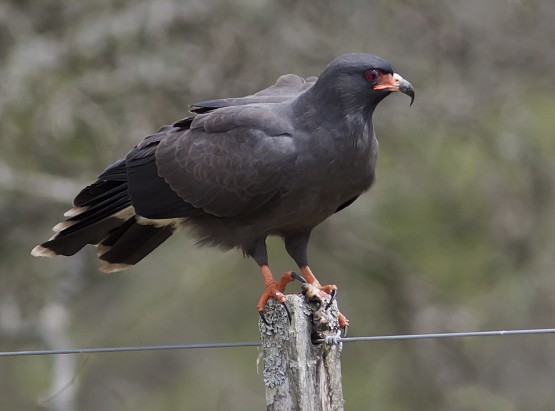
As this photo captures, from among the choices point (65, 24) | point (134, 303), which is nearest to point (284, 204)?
point (65, 24)

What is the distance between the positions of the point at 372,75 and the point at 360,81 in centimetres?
6

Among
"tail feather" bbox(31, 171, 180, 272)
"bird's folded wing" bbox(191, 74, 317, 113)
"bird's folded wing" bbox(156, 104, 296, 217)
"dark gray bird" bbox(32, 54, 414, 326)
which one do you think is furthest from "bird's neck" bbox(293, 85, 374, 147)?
"tail feather" bbox(31, 171, 180, 272)

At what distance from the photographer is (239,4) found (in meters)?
7.34

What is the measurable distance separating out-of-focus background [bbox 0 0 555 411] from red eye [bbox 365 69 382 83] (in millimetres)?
2491

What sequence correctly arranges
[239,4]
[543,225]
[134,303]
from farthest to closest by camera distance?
[134,303] < [543,225] < [239,4]

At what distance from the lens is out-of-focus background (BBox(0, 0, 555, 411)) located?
24.0 ft

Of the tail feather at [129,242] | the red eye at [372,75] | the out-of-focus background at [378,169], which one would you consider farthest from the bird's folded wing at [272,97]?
the out-of-focus background at [378,169]

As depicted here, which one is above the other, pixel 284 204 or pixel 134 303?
pixel 134 303

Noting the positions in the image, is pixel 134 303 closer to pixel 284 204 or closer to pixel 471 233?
pixel 471 233

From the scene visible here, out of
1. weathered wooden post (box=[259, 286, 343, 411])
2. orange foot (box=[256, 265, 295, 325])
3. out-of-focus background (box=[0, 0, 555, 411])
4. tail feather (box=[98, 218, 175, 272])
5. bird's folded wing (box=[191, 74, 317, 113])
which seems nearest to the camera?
weathered wooden post (box=[259, 286, 343, 411])

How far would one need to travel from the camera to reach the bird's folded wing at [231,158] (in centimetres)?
487

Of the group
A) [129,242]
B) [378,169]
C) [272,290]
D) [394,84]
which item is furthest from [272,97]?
[378,169]

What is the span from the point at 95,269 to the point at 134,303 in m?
1.09

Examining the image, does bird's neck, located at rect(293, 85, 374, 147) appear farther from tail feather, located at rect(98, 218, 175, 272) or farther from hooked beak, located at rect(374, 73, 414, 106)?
tail feather, located at rect(98, 218, 175, 272)
